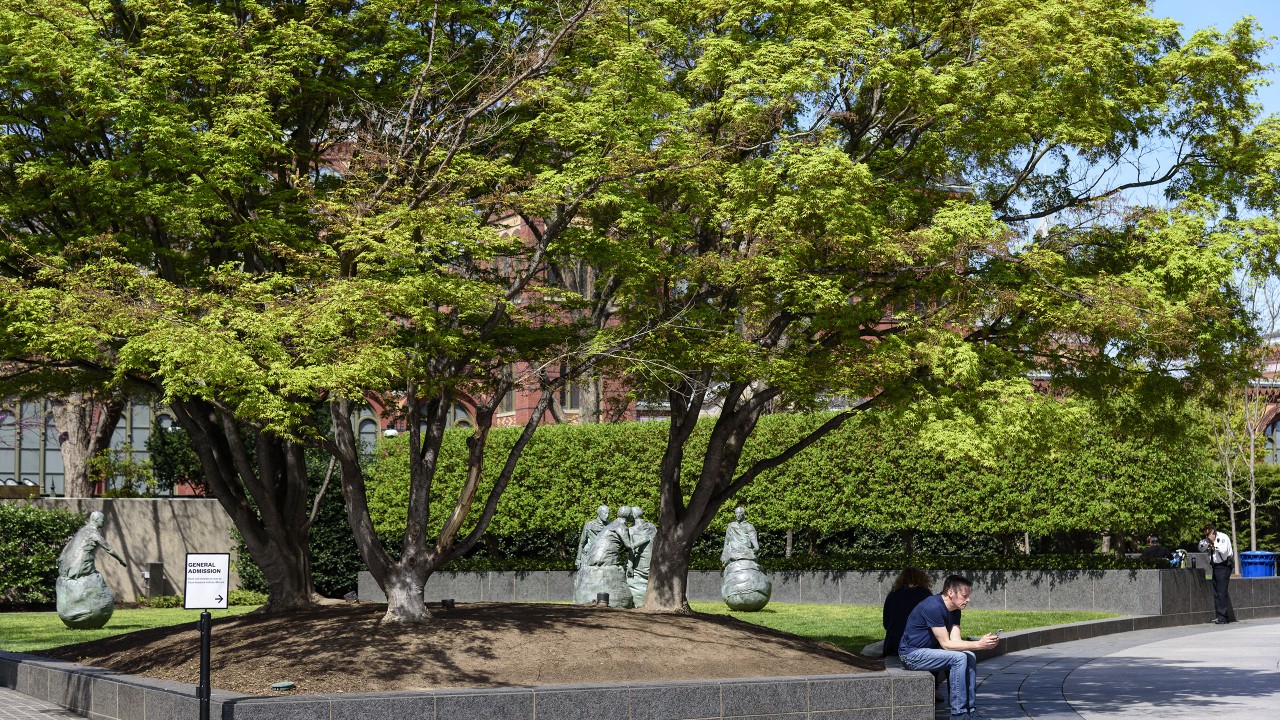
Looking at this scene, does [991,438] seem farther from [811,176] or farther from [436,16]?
[436,16]

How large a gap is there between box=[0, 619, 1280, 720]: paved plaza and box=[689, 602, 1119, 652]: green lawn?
1.30 m

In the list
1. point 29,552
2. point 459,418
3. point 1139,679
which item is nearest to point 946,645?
point 1139,679

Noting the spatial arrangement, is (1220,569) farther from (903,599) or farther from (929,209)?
(903,599)

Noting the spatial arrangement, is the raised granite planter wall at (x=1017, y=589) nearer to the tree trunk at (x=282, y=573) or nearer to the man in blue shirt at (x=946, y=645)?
the tree trunk at (x=282, y=573)

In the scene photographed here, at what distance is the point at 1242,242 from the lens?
17141 mm

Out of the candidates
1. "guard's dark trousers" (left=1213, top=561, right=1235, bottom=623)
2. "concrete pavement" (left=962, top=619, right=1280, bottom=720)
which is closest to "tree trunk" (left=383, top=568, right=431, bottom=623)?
"concrete pavement" (left=962, top=619, right=1280, bottom=720)

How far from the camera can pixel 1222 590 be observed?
26.5 meters

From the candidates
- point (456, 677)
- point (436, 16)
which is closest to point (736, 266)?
point (436, 16)

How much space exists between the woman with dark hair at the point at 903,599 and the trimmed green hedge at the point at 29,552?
71.6 feet

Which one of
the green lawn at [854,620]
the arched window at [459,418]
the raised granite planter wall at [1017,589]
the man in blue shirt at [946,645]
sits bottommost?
the green lawn at [854,620]

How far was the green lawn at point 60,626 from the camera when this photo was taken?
2091 centimetres

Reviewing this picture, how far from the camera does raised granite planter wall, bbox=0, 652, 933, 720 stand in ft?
35.7

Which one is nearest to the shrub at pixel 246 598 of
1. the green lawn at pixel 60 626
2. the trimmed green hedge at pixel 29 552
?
the green lawn at pixel 60 626

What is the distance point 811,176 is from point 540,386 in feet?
12.5
